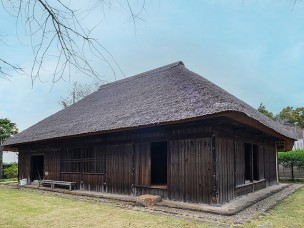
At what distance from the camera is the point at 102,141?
408 inches

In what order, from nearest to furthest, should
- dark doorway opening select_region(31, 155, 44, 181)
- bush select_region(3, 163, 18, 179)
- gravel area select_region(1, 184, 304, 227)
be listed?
gravel area select_region(1, 184, 304, 227) → dark doorway opening select_region(31, 155, 44, 181) → bush select_region(3, 163, 18, 179)

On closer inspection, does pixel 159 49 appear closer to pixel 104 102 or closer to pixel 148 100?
pixel 148 100

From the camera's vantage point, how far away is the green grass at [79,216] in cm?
564

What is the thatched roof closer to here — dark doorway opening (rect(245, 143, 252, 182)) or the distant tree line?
dark doorway opening (rect(245, 143, 252, 182))

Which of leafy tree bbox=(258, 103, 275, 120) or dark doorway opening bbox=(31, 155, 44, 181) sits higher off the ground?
leafy tree bbox=(258, 103, 275, 120)

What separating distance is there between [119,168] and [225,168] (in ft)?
12.0

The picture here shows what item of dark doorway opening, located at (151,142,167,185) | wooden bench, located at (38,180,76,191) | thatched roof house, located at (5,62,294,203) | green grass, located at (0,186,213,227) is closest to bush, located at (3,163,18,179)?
thatched roof house, located at (5,62,294,203)

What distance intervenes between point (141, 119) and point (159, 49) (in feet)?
20.0

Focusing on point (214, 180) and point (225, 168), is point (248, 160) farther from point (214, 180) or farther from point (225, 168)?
point (214, 180)

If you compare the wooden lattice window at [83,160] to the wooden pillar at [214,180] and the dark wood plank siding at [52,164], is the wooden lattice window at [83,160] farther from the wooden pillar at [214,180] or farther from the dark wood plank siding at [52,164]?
the wooden pillar at [214,180]

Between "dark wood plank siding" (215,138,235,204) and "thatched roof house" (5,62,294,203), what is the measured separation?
8cm

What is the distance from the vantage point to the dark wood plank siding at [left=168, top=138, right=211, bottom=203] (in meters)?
7.49

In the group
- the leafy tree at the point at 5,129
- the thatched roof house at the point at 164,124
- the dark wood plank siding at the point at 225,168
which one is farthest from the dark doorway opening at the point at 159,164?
the leafy tree at the point at 5,129

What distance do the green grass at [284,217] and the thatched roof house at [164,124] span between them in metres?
1.31
